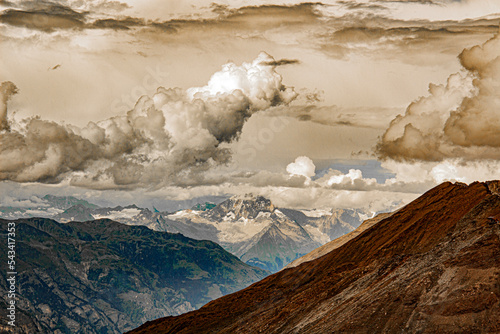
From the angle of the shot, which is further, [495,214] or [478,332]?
[495,214]

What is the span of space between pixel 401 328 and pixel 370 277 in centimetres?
6051

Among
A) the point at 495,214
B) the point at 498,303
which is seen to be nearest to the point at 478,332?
the point at 498,303

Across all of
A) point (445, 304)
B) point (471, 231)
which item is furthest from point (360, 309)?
point (471, 231)

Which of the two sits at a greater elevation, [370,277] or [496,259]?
[496,259]

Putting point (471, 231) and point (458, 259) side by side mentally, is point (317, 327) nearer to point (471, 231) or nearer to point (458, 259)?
point (458, 259)

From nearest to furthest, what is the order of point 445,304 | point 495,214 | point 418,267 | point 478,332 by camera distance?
point 478,332
point 445,304
point 418,267
point 495,214

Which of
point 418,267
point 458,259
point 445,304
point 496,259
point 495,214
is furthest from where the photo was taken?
point 495,214

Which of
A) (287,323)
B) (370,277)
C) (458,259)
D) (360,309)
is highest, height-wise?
(458,259)

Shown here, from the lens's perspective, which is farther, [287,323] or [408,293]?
[287,323]

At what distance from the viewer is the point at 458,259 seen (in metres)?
159

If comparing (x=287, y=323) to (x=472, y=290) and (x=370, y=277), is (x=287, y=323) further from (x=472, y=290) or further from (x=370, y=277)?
(x=472, y=290)

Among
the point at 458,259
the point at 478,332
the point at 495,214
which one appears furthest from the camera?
the point at 495,214

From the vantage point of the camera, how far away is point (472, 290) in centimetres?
13862

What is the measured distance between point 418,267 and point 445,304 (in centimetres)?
3815
